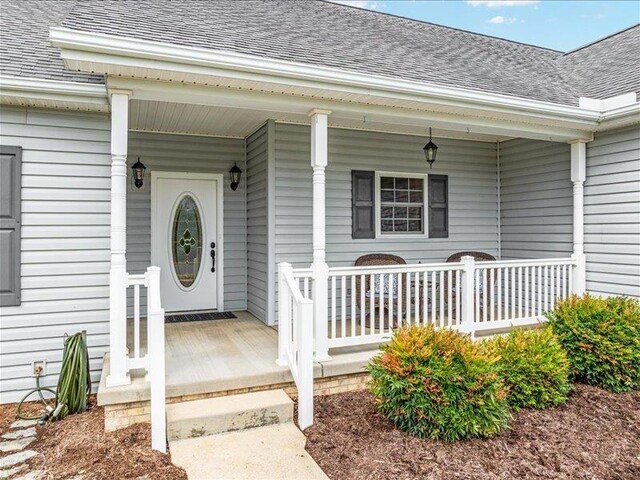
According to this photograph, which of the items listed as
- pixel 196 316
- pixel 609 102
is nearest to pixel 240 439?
pixel 196 316

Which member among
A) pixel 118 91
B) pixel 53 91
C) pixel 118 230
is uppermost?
pixel 53 91

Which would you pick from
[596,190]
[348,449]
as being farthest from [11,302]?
[596,190]

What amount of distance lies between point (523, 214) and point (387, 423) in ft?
15.9

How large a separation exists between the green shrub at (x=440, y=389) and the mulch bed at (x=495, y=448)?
0.34 ft

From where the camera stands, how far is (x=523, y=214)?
7.18 meters

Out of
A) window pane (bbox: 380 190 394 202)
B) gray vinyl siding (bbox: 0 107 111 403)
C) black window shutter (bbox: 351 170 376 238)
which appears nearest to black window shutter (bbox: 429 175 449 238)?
window pane (bbox: 380 190 394 202)

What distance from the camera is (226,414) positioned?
11.4ft

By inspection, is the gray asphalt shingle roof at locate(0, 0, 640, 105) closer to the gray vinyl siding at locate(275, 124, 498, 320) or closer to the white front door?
the gray vinyl siding at locate(275, 124, 498, 320)

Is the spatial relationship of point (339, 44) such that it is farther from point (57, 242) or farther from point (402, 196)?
point (57, 242)

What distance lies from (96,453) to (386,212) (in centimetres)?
482

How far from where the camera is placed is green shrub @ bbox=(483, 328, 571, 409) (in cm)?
389

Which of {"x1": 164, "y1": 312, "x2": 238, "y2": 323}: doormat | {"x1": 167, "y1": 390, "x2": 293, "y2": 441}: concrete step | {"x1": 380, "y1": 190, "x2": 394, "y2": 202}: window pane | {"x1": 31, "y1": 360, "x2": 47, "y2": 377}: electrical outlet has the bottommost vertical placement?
{"x1": 167, "y1": 390, "x2": 293, "y2": 441}: concrete step

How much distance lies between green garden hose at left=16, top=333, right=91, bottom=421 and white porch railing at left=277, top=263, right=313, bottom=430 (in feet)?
5.54

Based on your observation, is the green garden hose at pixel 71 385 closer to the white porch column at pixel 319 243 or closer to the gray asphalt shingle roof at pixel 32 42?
the white porch column at pixel 319 243
